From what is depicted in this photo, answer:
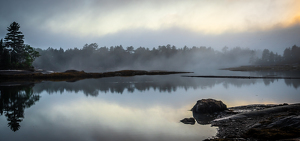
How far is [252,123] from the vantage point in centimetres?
1255

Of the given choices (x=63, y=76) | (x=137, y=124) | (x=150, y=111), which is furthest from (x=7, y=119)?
(x=63, y=76)

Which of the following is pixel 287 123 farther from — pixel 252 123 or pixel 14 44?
pixel 14 44

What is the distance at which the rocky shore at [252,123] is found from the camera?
9695mm

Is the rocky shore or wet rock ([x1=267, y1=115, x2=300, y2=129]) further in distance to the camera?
wet rock ([x1=267, y1=115, x2=300, y2=129])

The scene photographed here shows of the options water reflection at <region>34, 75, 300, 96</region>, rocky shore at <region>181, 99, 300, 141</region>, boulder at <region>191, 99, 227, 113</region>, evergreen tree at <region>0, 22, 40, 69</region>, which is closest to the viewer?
rocky shore at <region>181, 99, 300, 141</region>

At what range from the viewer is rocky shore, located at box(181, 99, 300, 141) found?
970cm

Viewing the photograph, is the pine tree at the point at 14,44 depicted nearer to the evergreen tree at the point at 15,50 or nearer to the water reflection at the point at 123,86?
the evergreen tree at the point at 15,50

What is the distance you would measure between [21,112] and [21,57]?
73.6m

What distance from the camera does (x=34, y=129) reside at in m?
13.6

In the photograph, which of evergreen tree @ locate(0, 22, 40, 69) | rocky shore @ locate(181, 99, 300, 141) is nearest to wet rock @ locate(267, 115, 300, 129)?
rocky shore @ locate(181, 99, 300, 141)

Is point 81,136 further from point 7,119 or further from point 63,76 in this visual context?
point 63,76

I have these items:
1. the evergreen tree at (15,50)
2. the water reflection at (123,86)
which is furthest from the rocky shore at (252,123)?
the evergreen tree at (15,50)

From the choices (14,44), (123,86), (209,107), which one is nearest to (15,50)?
(14,44)

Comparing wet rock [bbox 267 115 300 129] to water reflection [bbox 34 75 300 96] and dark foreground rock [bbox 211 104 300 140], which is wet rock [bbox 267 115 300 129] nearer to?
dark foreground rock [bbox 211 104 300 140]
